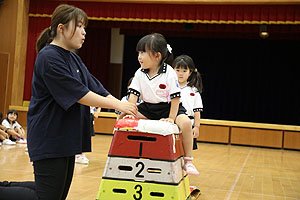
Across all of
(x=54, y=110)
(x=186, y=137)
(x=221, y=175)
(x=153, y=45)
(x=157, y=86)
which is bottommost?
(x=221, y=175)

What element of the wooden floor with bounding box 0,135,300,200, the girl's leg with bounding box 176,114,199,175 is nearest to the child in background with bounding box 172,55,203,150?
the wooden floor with bounding box 0,135,300,200

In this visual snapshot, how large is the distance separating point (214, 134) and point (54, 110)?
23.0 feet

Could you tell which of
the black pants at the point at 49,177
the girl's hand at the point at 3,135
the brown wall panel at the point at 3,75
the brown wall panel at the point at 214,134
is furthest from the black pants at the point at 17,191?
the brown wall panel at the point at 3,75

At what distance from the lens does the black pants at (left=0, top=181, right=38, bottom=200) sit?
194 cm

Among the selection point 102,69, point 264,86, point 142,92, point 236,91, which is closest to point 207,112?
point 236,91

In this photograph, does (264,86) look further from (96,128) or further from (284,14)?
(96,128)

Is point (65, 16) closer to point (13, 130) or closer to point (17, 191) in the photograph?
point (17, 191)

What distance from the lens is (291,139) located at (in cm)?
821

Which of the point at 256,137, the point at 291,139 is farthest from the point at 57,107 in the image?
the point at 291,139

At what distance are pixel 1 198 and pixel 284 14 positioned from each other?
7.02 metres

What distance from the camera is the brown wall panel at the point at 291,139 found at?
817cm

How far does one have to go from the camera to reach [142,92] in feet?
8.02

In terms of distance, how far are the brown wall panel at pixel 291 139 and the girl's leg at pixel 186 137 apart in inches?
243

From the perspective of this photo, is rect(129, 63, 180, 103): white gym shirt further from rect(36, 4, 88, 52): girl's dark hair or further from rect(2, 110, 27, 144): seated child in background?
rect(2, 110, 27, 144): seated child in background
